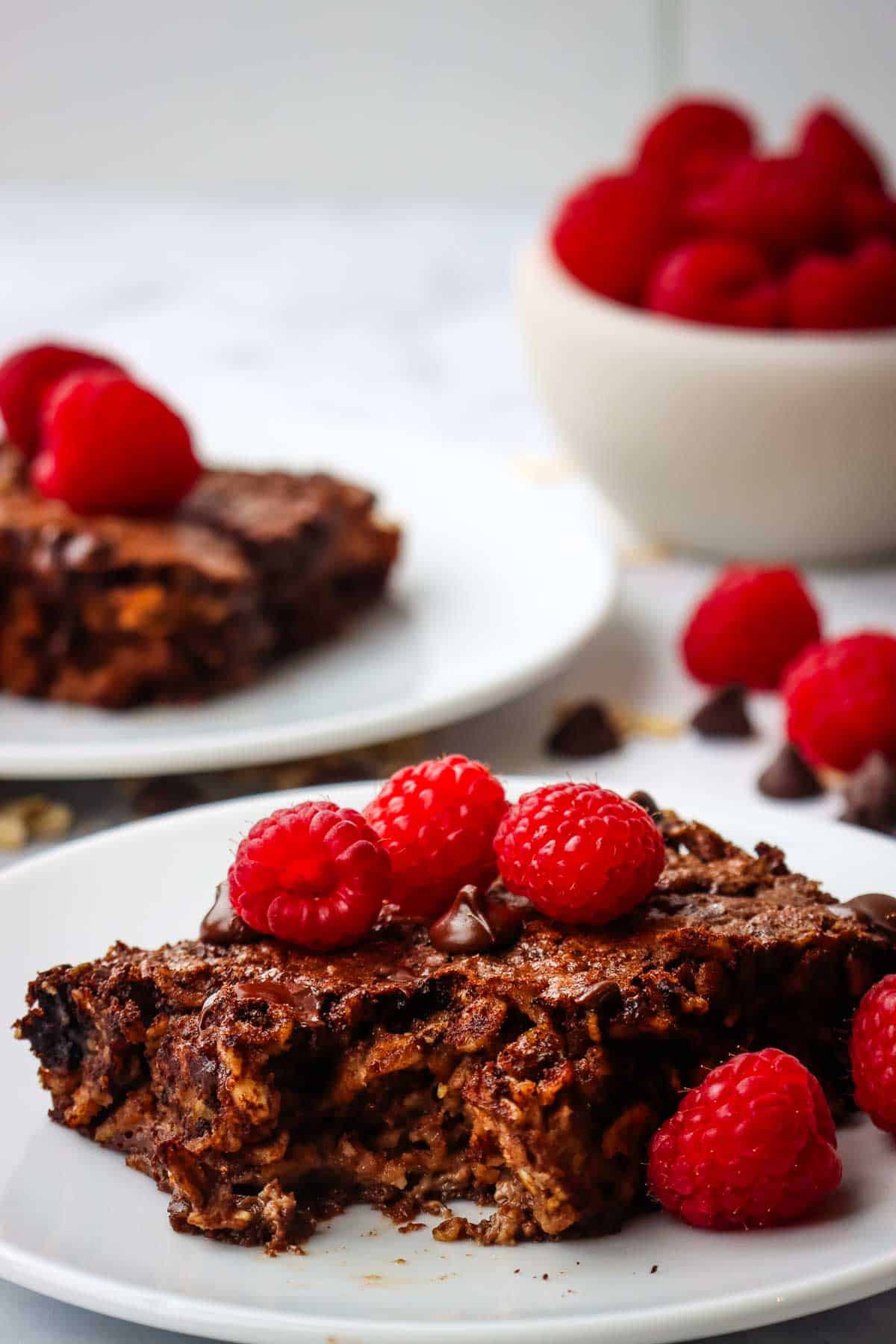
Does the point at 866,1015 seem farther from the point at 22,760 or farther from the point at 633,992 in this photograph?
the point at 22,760

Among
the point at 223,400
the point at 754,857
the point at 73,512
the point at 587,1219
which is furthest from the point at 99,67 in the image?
the point at 587,1219

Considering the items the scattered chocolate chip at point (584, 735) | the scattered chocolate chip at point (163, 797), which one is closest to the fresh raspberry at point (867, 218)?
the scattered chocolate chip at point (584, 735)

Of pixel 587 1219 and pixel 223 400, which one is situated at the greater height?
pixel 587 1219

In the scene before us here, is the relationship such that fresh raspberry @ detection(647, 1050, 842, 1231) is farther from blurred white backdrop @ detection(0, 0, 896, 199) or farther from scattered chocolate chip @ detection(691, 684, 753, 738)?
blurred white backdrop @ detection(0, 0, 896, 199)

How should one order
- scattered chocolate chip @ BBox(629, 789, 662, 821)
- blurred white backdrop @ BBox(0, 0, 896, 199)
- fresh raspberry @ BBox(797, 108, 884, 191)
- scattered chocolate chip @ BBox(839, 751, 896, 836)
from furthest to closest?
blurred white backdrop @ BBox(0, 0, 896, 199), fresh raspberry @ BBox(797, 108, 884, 191), scattered chocolate chip @ BBox(839, 751, 896, 836), scattered chocolate chip @ BBox(629, 789, 662, 821)

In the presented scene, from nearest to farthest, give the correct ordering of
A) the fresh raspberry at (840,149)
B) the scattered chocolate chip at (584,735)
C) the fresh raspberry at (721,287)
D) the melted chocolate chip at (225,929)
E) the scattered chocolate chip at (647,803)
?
1. the melted chocolate chip at (225,929)
2. the scattered chocolate chip at (647,803)
3. the scattered chocolate chip at (584,735)
4. the fresh raspberry at (721,287)
5. the fresh raspberry at (840,149)

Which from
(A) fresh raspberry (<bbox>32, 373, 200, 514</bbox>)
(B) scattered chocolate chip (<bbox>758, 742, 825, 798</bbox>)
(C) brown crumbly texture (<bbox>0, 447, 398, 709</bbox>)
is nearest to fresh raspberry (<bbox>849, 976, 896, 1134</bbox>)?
(B) scattered chocolate chip (<bbox>758, 742, 825, 798</bbox>)

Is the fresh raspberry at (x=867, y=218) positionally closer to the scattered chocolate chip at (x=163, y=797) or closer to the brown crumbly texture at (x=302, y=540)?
the brown crumbly texture at (x=302, y=540)
